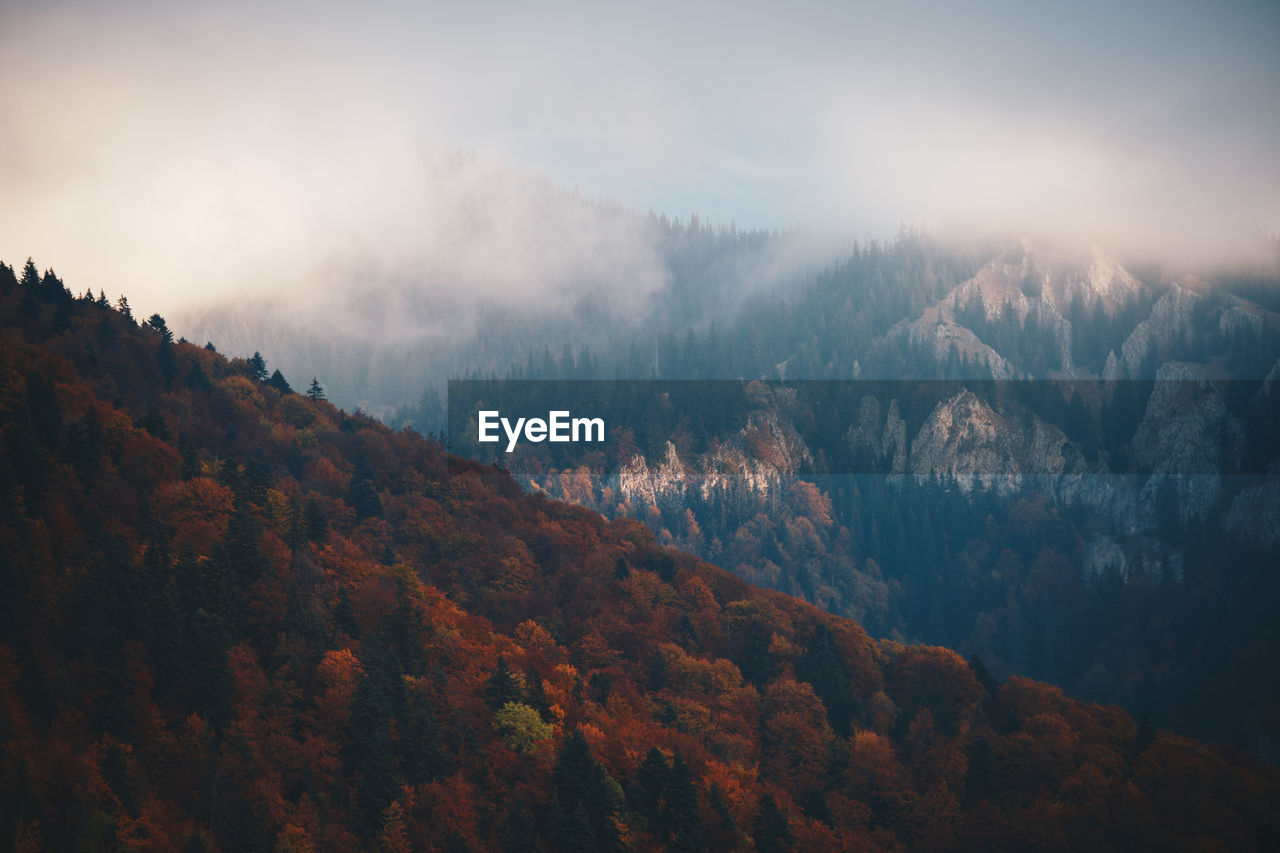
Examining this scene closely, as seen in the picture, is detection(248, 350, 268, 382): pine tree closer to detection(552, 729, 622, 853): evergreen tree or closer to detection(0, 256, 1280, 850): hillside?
detection(0, 256, 1280, 850): hillside

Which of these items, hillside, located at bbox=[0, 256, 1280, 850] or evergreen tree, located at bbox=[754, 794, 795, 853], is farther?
evergreen tree, located at bbox=[754, 794, 795, 853]

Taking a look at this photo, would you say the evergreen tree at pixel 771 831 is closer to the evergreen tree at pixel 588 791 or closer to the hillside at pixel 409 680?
the hillside at pixel 409 680

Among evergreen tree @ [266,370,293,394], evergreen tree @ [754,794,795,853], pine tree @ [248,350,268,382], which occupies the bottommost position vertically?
evergreen tree @ [754,794,795,853]

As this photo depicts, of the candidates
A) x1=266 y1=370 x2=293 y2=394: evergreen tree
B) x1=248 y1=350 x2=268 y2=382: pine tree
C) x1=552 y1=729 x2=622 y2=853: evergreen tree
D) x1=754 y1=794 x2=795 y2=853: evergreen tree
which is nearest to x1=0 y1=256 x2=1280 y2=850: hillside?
x1=552 y1=729 x2=622 y2=853: evergreen tree

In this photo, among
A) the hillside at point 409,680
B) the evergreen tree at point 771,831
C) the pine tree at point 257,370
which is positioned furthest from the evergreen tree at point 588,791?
the pine tree at point 257,370

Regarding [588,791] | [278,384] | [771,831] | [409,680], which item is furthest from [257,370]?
[771,831]

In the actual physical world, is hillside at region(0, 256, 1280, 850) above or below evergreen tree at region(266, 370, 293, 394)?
below

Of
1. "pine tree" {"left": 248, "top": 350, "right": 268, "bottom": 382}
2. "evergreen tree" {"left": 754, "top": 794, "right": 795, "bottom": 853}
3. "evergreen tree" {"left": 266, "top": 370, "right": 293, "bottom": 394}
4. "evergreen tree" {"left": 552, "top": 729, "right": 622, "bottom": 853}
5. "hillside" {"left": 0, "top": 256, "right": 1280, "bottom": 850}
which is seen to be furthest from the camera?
"evergreen tree" {"left": 266, "top": 370, "right": 293, "bottom": 394}

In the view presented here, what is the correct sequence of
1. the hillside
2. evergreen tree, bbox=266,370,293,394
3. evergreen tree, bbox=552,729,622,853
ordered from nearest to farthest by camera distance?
the hillside
evergreen tree, bbox=552,729,622,853
evergreen tree, bbox=266,370,293,394

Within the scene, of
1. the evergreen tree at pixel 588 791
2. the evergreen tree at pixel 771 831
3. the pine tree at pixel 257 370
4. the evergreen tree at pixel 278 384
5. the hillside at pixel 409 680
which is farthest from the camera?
the evergreen tree at pixel 278 384
